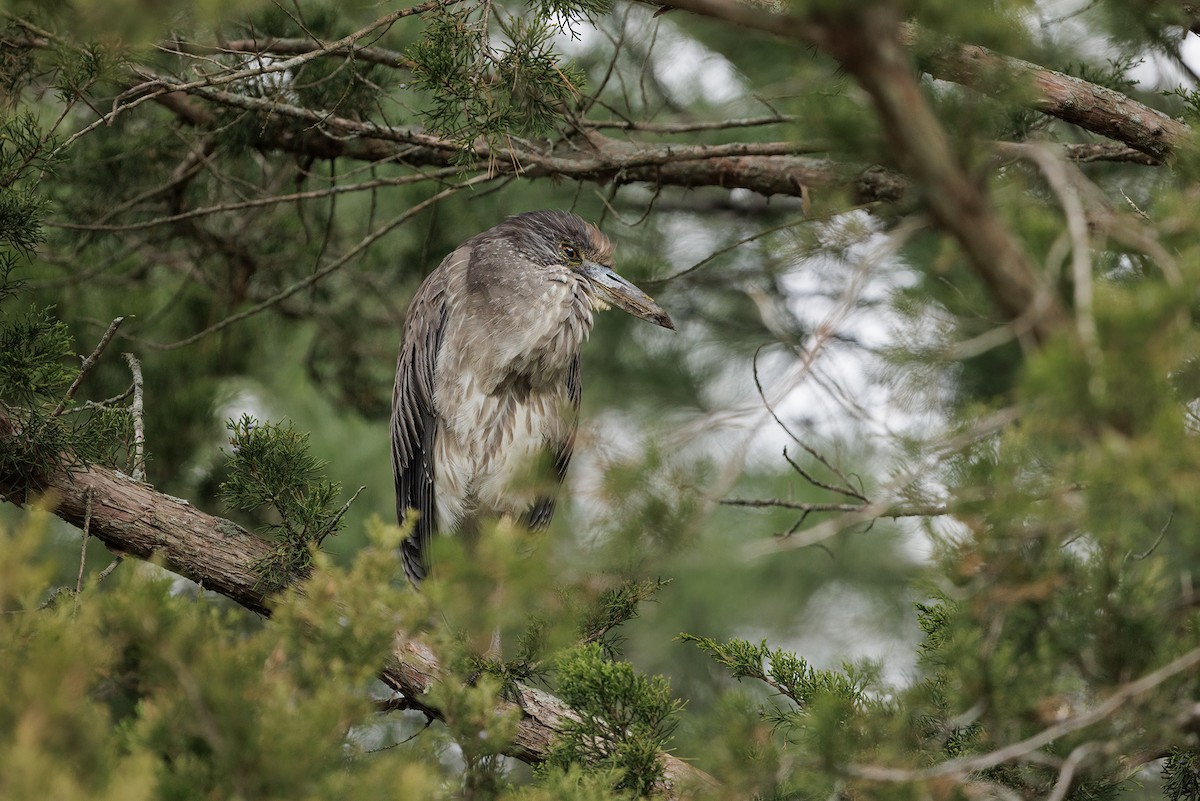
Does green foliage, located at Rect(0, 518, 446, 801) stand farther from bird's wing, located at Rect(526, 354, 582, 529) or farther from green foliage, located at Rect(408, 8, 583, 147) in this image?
bird's wing, located at Rect(526, 354, 582, 529)

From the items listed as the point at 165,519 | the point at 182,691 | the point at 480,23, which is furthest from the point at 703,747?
the point at 480,23

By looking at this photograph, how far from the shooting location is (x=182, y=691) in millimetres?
1646

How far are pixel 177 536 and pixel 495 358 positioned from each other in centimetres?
143

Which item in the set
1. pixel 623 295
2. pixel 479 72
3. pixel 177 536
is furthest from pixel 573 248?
pixel 177 536

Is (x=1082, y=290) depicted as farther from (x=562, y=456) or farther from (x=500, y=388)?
(x=562, y=456)

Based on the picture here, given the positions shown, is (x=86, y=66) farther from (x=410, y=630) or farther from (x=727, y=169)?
(x=727, y=169)

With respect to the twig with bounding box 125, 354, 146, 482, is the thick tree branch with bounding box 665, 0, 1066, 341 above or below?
below

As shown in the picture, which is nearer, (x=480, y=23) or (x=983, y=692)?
(x=983, y=692)

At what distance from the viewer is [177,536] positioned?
2955 mm

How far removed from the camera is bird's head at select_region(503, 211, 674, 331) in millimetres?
4168

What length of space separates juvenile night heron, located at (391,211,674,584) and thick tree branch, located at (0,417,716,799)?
1069 millimetres

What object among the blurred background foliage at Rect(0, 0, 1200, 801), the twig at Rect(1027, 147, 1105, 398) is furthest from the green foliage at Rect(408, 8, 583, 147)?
the twig at Rect(1027, 147, 1105, 398)

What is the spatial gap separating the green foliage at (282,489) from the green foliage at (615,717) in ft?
2.70

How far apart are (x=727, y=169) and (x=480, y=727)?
8.25ft
